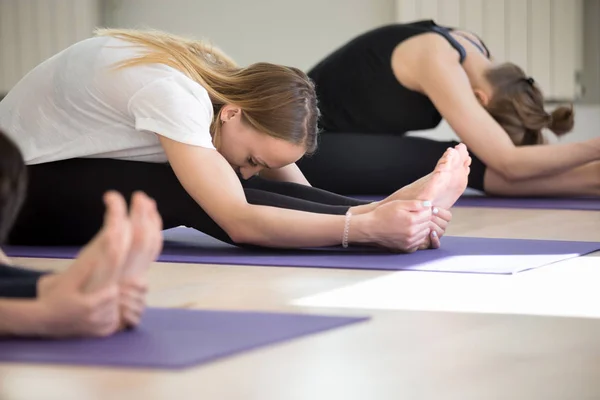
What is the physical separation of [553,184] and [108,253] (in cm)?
303

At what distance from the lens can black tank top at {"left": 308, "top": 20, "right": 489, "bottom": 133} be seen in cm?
381

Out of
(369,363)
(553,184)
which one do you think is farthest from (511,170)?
(369,363)

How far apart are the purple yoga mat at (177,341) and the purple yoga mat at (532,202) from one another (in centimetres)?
222

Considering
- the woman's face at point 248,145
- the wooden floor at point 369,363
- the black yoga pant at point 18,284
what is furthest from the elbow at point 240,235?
the black yoga pant at point 18,284

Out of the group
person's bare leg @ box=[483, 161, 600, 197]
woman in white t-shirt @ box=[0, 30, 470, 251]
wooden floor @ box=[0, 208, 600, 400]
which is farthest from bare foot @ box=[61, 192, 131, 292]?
person's bare leg @ box=[483, 161, 600, 197]

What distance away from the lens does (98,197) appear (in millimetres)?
2504

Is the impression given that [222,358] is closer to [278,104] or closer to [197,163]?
[197,163]

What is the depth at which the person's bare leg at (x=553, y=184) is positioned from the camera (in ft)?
13.2

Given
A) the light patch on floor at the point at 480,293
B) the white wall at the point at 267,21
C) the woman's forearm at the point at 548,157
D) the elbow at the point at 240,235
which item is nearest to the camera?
the light patch on floor at the point at 480,293

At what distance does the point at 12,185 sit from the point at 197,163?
0.81m

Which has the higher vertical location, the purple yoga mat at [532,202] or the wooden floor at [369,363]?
the wooden floor at [369,363]

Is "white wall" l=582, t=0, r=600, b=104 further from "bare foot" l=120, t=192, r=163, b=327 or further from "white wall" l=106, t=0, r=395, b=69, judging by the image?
"bare foot" l=120, t=192, r=163, b=327

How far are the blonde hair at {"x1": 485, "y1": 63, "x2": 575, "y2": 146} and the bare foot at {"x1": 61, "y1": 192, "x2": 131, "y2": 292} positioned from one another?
2.58 m

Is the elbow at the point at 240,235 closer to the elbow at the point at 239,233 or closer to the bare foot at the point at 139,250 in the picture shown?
the elbow at the point at 239,233
